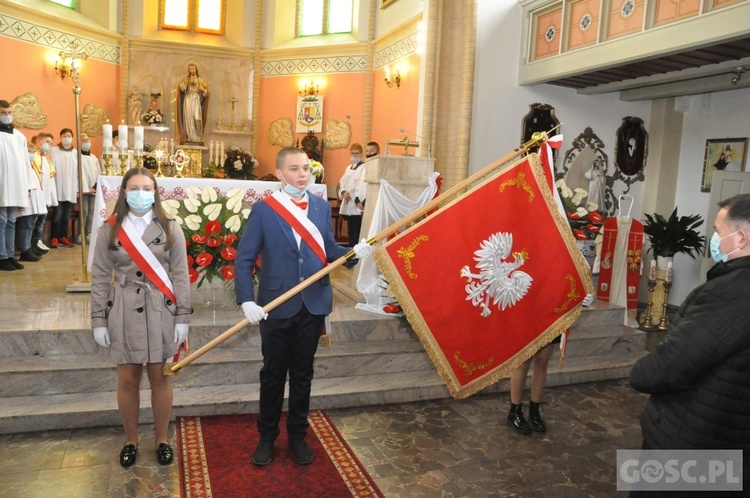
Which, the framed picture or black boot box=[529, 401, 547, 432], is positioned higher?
the framed picture

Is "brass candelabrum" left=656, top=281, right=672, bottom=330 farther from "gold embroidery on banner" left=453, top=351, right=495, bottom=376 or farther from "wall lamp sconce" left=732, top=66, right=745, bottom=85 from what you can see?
"gold embroidery on banner" left=453, top=351, right=495, bottom=376

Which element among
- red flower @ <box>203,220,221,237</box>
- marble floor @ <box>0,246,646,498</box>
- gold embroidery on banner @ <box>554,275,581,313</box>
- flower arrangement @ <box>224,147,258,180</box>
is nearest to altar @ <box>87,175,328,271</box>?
red flower @ <box>203,220,221,237</box>

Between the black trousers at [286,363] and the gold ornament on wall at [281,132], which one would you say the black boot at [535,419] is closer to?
the black trousers at [286,363]

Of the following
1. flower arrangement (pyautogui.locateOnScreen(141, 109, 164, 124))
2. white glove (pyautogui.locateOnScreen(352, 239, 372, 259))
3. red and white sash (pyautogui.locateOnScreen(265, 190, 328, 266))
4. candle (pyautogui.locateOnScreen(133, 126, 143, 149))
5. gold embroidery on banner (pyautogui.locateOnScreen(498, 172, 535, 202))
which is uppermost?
flower arrangement (pyautogui.locateOnScreen(141, 109, 164, 124))

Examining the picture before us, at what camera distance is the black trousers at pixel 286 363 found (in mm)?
3336

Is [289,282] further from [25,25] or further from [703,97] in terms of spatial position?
[25,25]

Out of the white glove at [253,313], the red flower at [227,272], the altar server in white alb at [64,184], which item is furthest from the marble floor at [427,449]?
the altar server in white alb at [64,184]

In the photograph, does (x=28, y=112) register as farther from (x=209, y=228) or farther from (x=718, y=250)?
(x=718, y=250)

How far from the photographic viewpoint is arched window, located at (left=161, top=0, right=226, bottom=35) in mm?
13102

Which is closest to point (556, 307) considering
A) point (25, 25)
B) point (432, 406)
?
point (432, 406)

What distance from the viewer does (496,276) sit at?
11.8 ft

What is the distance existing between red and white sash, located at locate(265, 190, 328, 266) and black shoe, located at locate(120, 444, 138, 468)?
156 cm

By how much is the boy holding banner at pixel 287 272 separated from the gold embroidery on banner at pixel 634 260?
526cm

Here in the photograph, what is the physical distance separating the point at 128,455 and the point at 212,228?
2163mm
